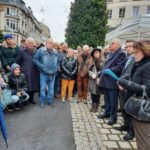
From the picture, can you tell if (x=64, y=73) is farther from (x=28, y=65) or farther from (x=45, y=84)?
(x=28, y=65)

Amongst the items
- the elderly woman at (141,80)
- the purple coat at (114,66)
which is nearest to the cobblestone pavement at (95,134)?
the purple coat at (114,66)

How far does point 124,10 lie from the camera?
3816cm

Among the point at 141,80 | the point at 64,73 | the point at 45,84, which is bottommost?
the point at 45,84

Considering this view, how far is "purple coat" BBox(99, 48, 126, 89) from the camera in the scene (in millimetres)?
6195

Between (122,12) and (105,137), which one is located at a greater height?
(122,12)

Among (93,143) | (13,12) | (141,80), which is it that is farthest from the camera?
(13,12)

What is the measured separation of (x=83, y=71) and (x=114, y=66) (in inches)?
91.4

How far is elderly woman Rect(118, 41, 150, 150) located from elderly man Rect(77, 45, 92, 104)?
4.80m

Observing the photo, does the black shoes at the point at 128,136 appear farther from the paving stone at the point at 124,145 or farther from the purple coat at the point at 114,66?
the purple coat at the point at 114,66

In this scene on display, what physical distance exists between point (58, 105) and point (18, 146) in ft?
11.6

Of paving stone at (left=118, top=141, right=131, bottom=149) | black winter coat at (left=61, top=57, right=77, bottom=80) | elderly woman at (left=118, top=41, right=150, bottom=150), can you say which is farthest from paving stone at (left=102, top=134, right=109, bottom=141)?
black winter coat at (left=61, top=57, right=77, bottom=80)

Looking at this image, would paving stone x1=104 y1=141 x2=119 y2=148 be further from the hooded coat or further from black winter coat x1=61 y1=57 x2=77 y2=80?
black winter coat x1=61 y1=57 x2=77 y2=80

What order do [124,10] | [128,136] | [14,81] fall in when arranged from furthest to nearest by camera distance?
[124,10] → [14,81] → [128,136]

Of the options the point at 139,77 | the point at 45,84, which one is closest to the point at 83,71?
the point at 45,84
